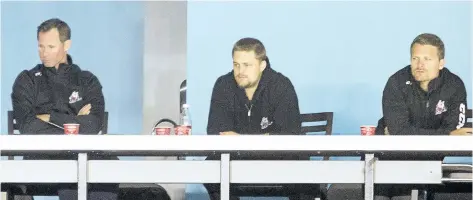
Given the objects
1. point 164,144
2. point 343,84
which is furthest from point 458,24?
point 164,144

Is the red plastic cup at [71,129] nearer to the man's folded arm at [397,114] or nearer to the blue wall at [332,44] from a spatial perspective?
the man's folded arm at [397,114]

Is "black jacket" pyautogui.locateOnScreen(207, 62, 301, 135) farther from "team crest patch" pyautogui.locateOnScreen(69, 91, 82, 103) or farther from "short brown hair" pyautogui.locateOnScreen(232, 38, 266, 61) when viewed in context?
"team crest patch" pyautogui.locateOnScreen(69, 91, 82, 103)

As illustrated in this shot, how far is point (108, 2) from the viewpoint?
7805 mm

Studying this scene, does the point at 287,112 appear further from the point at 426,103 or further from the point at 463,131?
the point at 463,131

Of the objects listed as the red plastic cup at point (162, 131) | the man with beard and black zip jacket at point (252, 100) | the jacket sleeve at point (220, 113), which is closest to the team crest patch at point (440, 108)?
the man with beard and black zip jacket at point (252, 100)

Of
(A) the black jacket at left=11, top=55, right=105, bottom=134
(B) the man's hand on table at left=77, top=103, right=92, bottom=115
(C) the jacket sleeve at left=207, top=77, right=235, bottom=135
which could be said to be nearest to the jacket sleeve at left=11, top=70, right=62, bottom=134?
(A) the black jacket at left=11, top=55, right=105, bottom=134

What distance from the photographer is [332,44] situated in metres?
6.84

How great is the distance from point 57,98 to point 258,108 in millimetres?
1032

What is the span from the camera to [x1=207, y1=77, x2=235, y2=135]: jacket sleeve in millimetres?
5902

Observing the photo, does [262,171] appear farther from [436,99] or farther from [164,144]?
[436,99]

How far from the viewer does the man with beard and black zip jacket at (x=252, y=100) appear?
5.91 meters

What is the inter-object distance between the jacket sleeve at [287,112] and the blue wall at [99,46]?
2.12m

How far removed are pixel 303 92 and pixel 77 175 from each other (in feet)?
7.61

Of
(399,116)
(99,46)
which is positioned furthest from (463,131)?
(99,46)
